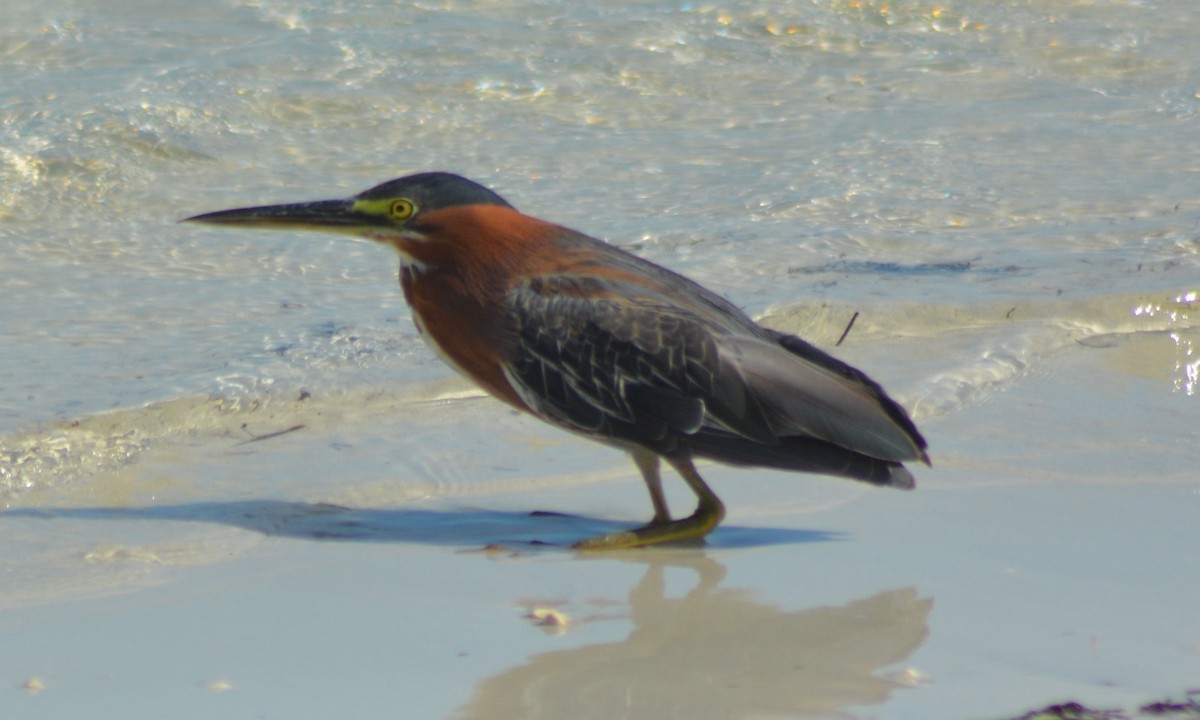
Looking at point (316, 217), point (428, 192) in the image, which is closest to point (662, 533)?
point (428, 192)

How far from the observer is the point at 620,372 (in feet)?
15.2

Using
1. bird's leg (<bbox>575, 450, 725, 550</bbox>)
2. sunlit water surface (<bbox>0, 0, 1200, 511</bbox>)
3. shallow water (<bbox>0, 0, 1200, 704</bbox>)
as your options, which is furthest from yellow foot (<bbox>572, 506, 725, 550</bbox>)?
sunlit water surface (<bbox>0, 0, 1200, 511</bbox>)

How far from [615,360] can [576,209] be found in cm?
441

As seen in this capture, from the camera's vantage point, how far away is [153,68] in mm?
11094

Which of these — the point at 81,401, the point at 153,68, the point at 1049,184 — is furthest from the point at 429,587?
the point at 153,68

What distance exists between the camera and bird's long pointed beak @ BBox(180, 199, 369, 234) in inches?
189

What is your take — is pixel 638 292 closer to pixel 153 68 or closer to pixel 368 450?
pixel 368 450

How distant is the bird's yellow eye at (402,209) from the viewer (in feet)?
15.6

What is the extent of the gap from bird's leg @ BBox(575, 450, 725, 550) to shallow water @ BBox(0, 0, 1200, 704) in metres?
0.33

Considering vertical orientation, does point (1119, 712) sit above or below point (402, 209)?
below

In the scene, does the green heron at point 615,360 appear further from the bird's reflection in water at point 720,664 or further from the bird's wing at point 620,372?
the bird's reflection in water at point 720,664

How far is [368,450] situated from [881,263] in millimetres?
3537

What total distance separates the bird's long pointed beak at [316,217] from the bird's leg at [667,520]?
42.3 inches

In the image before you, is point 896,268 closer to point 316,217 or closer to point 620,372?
point 620,372
